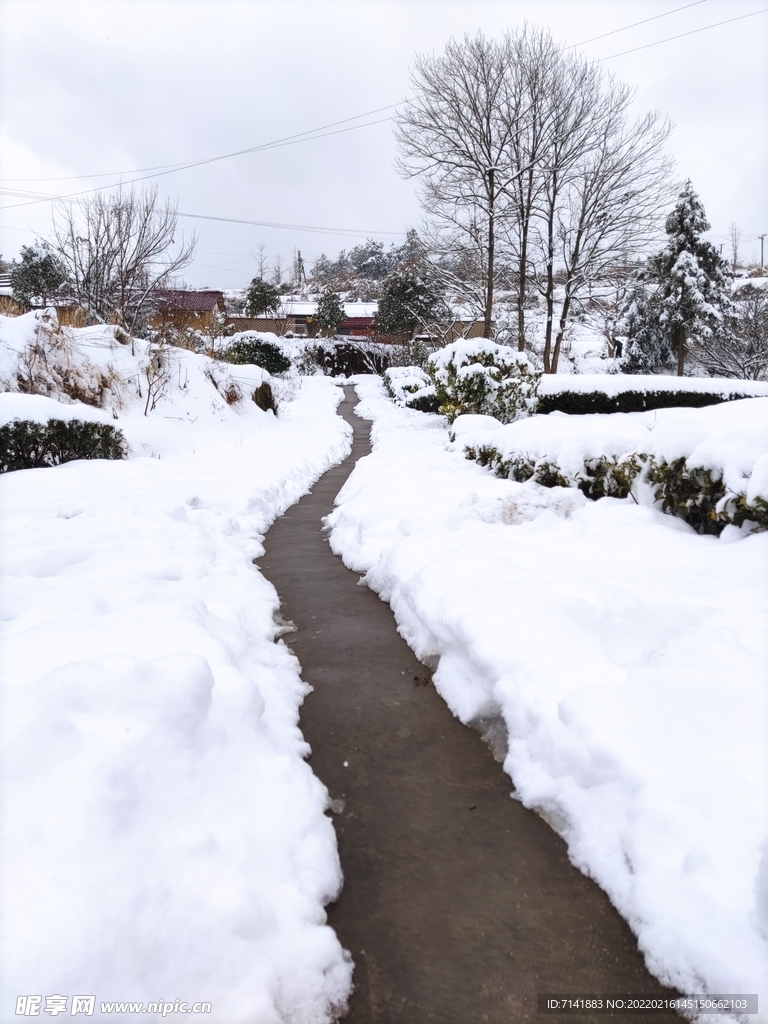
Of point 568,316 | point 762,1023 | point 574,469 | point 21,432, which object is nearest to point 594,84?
point 568,316

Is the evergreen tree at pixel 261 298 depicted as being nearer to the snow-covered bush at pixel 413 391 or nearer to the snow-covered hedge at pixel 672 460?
the snow-covered bush at pixel 413 391

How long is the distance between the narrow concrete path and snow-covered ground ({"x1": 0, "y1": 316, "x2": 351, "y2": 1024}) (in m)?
0.12

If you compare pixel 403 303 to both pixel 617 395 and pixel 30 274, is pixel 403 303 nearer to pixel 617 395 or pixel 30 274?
pixel 30 274

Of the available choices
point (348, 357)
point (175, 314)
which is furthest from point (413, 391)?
point (348, 357)

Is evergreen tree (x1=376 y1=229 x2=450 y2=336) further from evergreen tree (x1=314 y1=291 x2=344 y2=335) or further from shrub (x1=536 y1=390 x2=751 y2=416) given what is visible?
shrub (x1=536 y1=390 x2=751 y2=416)

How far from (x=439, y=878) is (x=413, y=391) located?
18542 millimetres

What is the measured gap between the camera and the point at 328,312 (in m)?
42.8

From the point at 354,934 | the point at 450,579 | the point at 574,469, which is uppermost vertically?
the point at 574,469

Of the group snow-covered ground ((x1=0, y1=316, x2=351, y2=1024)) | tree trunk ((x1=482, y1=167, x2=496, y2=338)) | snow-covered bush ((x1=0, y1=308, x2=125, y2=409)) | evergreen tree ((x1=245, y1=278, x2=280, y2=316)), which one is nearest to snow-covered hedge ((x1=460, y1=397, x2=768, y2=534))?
snow-covered ground ((x1=0, y1=316, x2=351, y2=1024))

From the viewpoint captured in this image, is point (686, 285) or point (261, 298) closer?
point (686, 285)

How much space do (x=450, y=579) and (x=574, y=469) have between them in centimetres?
246

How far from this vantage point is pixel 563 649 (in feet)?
8.62

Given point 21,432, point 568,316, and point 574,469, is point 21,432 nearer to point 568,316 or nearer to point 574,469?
point 574,469

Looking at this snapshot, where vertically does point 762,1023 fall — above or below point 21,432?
below
